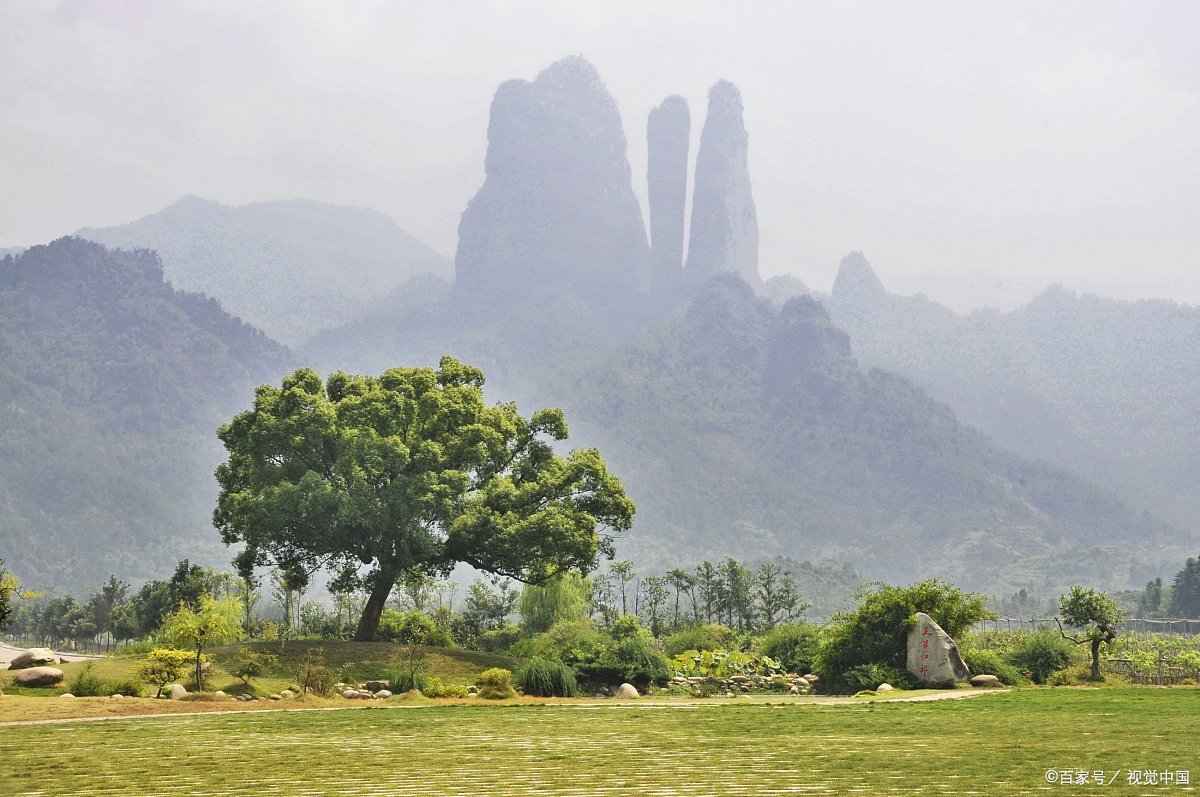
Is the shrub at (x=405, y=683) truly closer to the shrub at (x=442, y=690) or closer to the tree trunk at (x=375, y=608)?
the shrub at (x=442, y=690)

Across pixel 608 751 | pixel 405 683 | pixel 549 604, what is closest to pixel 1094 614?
pixel 405 683

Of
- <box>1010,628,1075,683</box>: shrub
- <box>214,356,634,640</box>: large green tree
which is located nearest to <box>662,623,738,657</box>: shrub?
<box>214,356,634,640</box>: large green tree

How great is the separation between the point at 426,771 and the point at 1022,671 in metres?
22.7

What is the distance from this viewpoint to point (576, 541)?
108ft

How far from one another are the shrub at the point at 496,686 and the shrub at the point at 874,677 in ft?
29.7

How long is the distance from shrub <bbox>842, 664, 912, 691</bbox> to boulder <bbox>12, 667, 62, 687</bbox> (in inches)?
769

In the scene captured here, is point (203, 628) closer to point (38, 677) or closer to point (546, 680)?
point (38, 677)

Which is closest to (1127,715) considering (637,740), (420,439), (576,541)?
(637,740)

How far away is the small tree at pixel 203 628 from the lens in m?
24.1

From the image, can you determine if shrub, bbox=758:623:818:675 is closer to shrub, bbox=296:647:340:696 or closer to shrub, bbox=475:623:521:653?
shrub, bbox=475:623:521:653

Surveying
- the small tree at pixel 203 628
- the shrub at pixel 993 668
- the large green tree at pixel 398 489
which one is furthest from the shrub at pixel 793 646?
the small tree at pixel 203 628

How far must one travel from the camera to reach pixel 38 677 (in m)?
23.4

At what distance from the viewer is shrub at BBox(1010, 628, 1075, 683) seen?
28.8 metres

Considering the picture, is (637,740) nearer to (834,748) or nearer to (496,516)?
(834,748)
